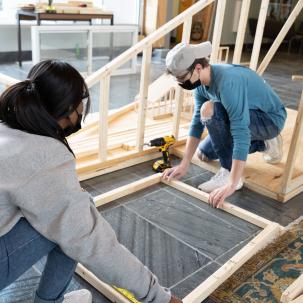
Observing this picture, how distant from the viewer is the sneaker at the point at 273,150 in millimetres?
2600

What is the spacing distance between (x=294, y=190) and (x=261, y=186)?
0.68ft

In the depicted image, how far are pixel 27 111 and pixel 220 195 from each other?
1.36 m

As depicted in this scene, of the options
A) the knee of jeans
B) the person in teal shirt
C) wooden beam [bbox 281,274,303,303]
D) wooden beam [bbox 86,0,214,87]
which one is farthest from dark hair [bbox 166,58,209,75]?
wooden beam [bbox 281,274,303,303]

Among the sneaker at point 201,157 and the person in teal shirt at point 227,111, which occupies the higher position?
the person in teal shirt at point 227,111

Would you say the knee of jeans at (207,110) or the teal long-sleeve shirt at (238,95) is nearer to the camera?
the teal long-sleeve shirt at (238,95)

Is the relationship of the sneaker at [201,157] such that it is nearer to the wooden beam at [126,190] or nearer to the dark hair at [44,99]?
the wooden beam at [126,190]

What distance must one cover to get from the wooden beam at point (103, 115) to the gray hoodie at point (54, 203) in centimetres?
142

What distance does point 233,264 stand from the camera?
68.6 inches

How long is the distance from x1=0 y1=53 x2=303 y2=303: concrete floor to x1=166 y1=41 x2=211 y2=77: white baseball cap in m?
0.77

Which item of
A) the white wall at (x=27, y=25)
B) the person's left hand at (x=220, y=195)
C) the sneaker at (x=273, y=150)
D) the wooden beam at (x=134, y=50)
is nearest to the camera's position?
the person's left hand at (x=220, y=195)

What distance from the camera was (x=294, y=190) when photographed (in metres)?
2.53

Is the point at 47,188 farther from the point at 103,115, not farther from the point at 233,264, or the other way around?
the point at 103,115

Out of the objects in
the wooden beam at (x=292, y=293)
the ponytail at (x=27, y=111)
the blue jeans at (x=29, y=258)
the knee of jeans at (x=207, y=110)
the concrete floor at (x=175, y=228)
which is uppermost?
the ponytail at (x=27, y=111)

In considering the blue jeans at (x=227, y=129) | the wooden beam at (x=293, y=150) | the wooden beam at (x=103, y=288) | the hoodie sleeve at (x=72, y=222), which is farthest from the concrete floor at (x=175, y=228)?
the hoodie sleeve at (x=72, y=222)
